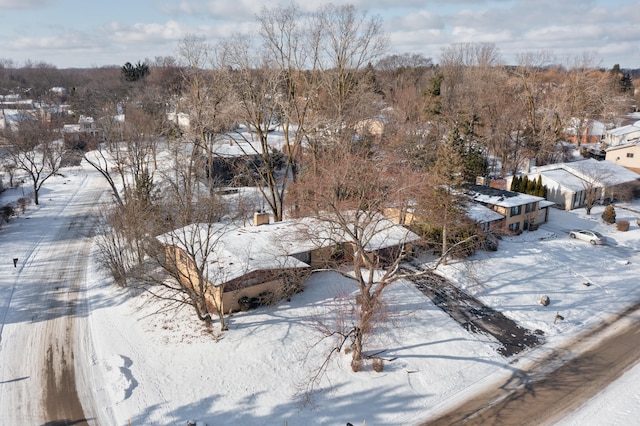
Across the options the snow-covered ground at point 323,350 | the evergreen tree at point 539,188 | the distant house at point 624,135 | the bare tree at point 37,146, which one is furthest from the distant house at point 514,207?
the bare tree at point 37,146

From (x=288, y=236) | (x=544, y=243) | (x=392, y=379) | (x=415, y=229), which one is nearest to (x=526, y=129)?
(x=544, y=243)

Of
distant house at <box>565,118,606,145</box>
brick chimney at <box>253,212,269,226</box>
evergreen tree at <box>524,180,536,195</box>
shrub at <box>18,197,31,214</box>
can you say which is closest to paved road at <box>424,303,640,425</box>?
→ brick chimney at <box>253,212,269,226</box>

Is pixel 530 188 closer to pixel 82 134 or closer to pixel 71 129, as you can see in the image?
pixel 82 134

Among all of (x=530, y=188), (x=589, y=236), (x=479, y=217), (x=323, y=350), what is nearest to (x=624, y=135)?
(x=530, y=188)

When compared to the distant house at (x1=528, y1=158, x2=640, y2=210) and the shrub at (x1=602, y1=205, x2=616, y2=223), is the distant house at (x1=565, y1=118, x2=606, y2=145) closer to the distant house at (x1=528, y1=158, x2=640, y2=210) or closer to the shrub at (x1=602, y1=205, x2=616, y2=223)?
the distant house at (x1=528, y1=158, x2=640, y2=210)

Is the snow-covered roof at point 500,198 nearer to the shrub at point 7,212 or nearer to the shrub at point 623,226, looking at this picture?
the shrub at point 623,226

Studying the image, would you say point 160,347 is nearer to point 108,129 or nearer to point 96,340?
point 96,340
